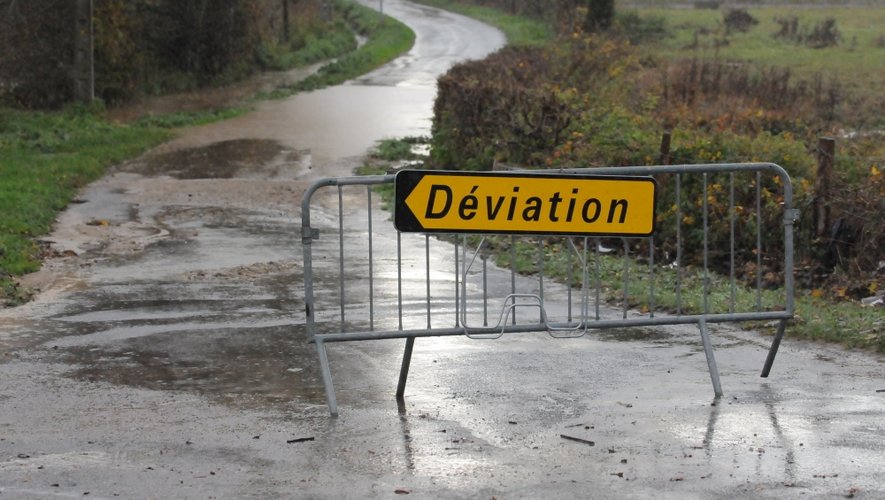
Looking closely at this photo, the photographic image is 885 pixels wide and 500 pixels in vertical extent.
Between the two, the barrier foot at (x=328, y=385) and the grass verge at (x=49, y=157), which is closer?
the barrier foot at (x=328, y=385)

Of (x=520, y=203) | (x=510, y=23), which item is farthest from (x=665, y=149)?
(x=510, y=23)

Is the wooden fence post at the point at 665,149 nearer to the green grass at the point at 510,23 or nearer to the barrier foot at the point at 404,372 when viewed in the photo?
the barrier foot at the point at 404,372

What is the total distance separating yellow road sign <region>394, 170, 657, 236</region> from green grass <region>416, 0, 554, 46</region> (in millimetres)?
35075

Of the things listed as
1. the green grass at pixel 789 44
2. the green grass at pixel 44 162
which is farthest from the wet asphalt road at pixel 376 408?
the green grass at pixel 789 44

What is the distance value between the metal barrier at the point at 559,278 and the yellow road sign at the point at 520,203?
11 centimetres

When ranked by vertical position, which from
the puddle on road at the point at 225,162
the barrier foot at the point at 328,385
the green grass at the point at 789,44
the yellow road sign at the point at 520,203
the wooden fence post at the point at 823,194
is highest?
the green grass at the point at 789,44

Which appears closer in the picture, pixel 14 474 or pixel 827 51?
pixel 14 474

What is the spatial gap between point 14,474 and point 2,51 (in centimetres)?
2317

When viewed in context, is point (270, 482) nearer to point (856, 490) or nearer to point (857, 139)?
point (856, 490)

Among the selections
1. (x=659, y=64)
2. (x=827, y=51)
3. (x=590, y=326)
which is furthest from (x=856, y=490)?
(x=827, y=51)

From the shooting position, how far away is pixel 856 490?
554cm

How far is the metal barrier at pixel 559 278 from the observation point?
7.52 metres

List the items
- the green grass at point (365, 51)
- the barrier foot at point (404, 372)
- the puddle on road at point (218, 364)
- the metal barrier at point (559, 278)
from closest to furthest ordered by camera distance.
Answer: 1. the barrier foot at point (404, 372)
2. the metal barrier at point (559, 278)
3. the puddle on road at point (218, 364)
4. the green grass at point (365, 51)

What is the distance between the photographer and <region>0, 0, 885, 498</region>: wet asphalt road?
5.77 meters
